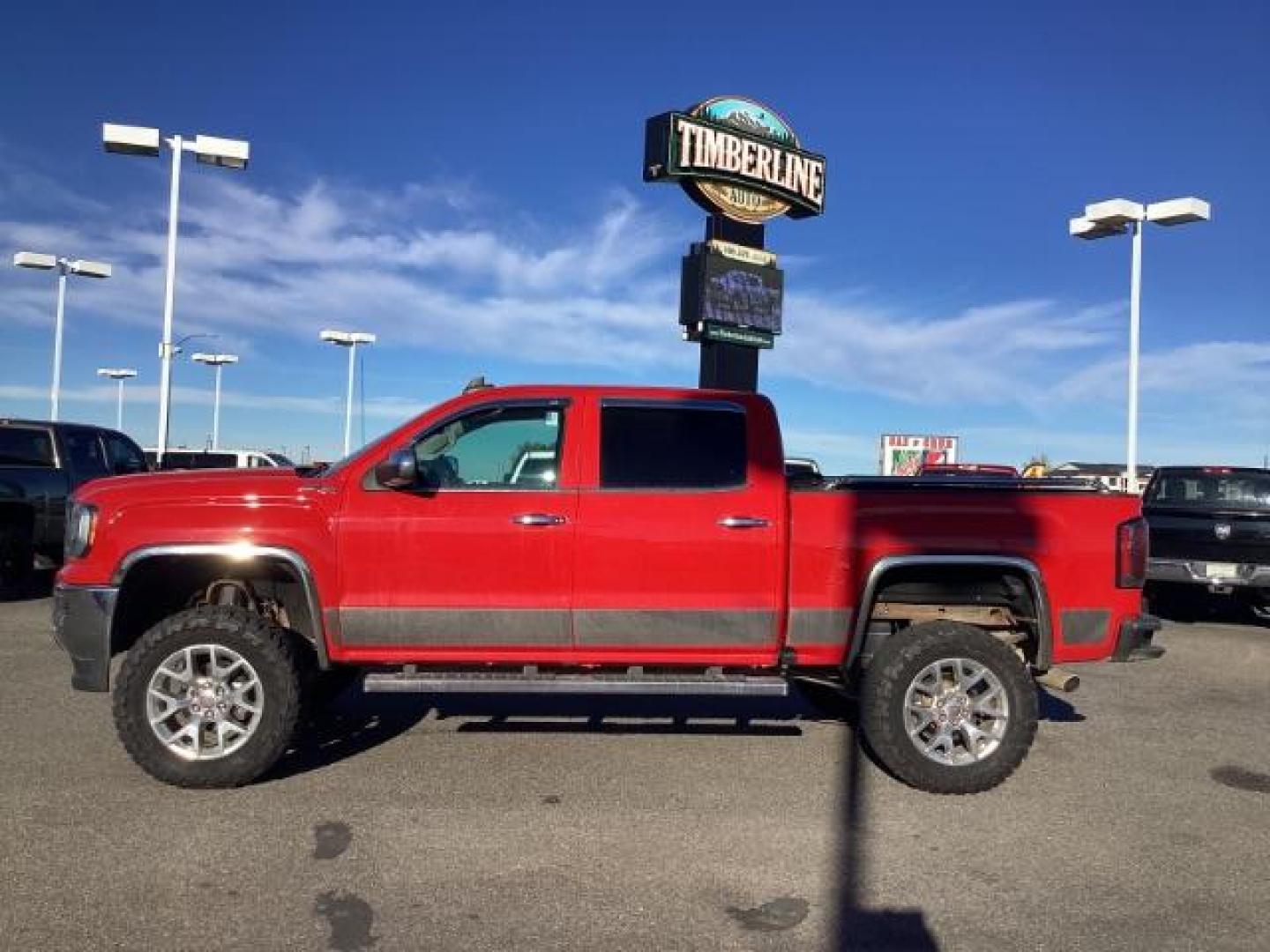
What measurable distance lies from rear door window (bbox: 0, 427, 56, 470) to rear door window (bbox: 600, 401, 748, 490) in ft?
28.6

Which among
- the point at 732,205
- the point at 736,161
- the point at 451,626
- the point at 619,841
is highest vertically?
the point at 736,161

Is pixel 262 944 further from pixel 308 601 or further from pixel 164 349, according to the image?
pixel 164 349

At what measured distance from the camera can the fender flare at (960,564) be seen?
5312 millimetres

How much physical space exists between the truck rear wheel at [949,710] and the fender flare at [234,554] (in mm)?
2898

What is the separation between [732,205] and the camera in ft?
→ 71.7

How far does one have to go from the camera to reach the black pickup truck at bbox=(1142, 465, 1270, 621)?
10609 millimetres

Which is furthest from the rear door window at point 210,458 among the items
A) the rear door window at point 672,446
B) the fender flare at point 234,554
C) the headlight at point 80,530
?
the rear door window at point 672,446

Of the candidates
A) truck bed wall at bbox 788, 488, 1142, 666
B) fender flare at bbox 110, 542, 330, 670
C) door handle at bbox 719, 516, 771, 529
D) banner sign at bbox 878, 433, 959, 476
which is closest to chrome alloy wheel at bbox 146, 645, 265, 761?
fender flare at bbox 110, 542, 330, 670

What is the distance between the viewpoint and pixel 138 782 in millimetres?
5164

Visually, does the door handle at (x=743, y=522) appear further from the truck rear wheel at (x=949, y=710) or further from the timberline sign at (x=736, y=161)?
the timberline sign at (x=736, y=161)

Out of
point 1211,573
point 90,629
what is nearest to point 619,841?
point 90,629

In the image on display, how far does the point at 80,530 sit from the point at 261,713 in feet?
4.42

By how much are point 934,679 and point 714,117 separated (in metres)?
18.2

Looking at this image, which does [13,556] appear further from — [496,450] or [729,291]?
[729,291]
